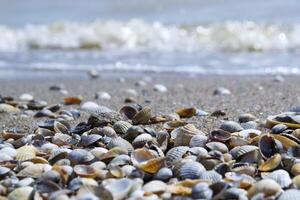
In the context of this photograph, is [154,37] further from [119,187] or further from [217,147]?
[119,187]

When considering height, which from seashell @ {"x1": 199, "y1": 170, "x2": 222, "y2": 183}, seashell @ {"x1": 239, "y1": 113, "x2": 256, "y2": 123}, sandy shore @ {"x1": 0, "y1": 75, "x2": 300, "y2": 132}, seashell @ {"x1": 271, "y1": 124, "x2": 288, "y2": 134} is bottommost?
sandy shore @ {"x1": 0, "y1": 75, "x2": 300, "y2": 132}

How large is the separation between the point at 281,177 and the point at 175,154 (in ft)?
1.54

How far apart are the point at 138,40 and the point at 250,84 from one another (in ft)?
16.6

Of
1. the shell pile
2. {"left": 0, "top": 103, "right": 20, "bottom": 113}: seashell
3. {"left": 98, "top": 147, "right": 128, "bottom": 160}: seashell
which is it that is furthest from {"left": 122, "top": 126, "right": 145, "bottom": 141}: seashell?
{"left": 0, "top": 103, "right": 20, "bottom": 113}: seashell

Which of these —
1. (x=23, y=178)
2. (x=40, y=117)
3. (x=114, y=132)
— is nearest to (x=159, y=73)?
(x=40, y=117)

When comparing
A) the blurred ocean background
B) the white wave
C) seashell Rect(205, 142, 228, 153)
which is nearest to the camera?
seashell Rect(205, 142, 228, 153)

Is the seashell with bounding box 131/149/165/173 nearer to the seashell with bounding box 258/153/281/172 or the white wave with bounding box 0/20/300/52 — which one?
the seashell with bounding box 258/153/281/172

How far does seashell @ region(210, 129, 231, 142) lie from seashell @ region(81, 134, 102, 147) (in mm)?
508

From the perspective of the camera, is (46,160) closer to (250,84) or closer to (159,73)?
(250,84)

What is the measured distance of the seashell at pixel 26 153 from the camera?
2436 mm

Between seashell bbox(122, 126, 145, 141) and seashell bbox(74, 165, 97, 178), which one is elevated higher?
seashell bbox(122, 126, 145, 141)

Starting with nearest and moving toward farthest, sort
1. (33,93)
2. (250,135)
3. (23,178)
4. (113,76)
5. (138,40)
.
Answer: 1. (23,178)
2. (250,135)
3. (33,93)
4. (113,76)
5. (138,40)

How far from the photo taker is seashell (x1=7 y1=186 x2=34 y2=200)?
6.57 ft

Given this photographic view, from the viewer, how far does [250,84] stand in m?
5.42
